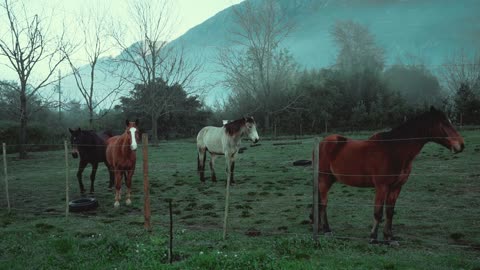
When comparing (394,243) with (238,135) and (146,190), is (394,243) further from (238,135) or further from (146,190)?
(238,135)

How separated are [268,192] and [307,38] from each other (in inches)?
6903

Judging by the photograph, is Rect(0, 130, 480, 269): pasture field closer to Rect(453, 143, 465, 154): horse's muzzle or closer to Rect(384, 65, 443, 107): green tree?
Rect(453, 143, 465, 154): horse's muzzle

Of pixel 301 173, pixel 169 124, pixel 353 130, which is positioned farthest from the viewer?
pixel 169 124

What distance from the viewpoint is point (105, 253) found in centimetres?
484

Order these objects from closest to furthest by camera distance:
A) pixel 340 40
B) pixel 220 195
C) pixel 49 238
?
pixel 49 238 → pixel 220 195 → pixel 340 40

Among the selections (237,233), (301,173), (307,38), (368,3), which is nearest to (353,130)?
(301,173)

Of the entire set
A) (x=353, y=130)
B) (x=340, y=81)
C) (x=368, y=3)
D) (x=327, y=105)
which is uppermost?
(x=368, y=3)

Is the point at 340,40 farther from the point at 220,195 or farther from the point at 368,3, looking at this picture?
the point at 368,3

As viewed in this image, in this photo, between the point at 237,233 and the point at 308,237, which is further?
the point at 237,233

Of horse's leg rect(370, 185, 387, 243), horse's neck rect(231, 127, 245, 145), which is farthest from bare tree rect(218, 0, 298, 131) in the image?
horse's leg rect(370, 185, 387, 243)

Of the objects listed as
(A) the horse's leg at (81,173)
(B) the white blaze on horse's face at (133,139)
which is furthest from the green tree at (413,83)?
(B) the white blaze on horse's face at (133,139)

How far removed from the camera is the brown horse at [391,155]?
17.0ft

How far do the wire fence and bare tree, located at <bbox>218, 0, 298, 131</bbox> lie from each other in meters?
21.0

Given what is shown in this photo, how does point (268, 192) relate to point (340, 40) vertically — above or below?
below
